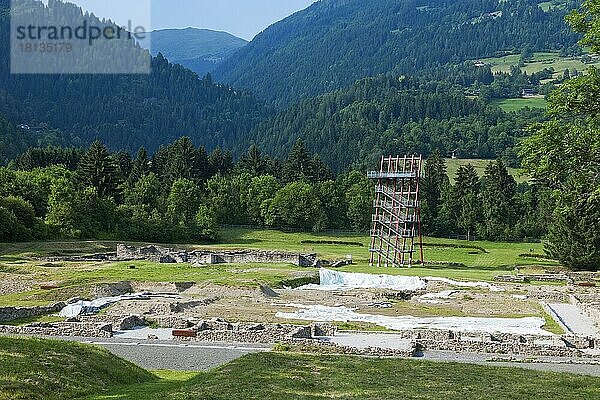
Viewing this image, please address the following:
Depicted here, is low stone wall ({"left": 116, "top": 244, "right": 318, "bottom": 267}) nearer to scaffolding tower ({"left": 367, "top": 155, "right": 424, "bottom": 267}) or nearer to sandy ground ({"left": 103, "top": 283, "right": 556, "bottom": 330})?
scaffolding tower ({"left": 367, "top": 155, "right": 424, "bottom": 267})

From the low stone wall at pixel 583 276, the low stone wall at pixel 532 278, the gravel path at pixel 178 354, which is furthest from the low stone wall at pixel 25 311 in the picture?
the low stone wall at pixel 583 276

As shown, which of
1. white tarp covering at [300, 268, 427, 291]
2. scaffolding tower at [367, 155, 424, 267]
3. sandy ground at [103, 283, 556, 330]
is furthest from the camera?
scaffolding tower at [367, 155, 424, 267]

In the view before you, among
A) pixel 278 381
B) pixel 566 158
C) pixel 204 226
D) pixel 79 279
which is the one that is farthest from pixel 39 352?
pixel 204 226

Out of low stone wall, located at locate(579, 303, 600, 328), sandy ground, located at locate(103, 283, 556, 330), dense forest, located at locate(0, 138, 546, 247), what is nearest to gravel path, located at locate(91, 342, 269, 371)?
sandy ground, located at locate(103, 283, 556, 330)

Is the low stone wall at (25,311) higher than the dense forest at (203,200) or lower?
lower

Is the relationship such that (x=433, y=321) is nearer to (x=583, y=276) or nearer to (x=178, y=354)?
(x=178, y=354)

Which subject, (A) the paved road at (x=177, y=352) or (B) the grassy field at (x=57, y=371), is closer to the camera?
(B) the grassy field at (x=57, y=371)

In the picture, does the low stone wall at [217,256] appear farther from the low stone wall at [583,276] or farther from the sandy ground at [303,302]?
the low stone wall at [583,276]
